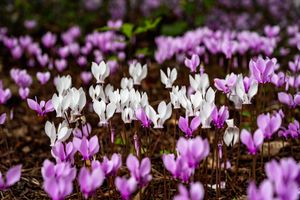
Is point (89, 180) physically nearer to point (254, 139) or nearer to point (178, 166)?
point (178, 166)

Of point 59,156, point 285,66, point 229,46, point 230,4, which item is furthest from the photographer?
point 230,4

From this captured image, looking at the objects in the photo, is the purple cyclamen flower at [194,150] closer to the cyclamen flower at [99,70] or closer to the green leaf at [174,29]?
the cyclamen flower at [99,70]

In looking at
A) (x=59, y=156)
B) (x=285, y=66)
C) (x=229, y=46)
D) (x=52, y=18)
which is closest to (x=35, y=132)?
(x=229, y=46)

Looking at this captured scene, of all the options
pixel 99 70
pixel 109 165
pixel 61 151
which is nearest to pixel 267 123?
pixel 109 165

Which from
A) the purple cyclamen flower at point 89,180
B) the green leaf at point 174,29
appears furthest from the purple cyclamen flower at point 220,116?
the green leaf at point 174,29

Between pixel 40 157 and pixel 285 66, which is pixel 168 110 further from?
pixel 285 66

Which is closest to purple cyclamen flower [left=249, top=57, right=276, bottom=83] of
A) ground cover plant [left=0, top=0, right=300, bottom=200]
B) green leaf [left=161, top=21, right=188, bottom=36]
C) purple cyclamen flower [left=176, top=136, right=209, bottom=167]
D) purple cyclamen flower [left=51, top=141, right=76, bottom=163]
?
ground cover plant [left=0, top=0, right=300, bottom=200]

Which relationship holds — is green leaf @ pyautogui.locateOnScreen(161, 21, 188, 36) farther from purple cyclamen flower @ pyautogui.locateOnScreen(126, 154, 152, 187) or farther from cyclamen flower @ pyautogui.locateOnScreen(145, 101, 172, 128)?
purple cyclamen flower @ pyautogui.locateOnScreen(126, 154, 152, 187)
